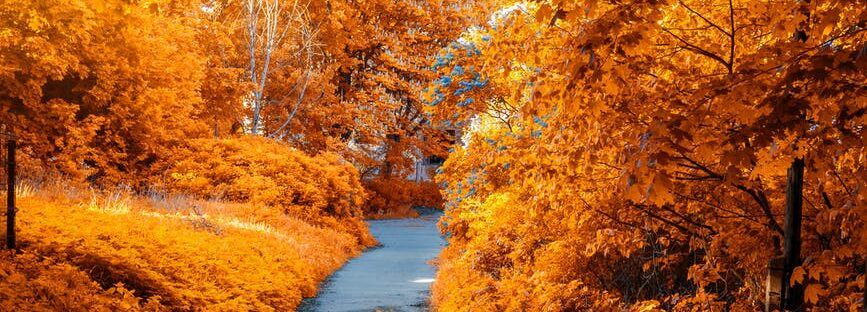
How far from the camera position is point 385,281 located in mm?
14805

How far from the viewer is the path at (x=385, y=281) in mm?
12094

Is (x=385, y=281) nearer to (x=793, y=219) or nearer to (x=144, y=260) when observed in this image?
(x=144, y=260)

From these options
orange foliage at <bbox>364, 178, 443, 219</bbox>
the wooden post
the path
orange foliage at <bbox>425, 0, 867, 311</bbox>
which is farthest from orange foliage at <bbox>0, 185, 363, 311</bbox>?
orange foliage at <bbox>364, 178, 443, 219</bbox>

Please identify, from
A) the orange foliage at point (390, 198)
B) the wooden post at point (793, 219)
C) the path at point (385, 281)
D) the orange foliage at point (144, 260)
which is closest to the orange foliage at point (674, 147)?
the wooden post at point (793, 219)

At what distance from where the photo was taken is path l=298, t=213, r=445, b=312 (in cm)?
1209

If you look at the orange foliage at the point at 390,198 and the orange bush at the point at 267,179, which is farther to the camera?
the orange foliage at the point at 390,198

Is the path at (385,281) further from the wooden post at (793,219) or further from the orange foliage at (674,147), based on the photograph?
the wooden post at (793,219)

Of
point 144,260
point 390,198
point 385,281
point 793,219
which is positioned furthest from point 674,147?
point 390,198

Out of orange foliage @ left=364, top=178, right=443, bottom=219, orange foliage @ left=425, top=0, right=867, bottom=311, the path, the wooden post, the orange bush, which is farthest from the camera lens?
orange foliage @ left=364, top=178, right=443, bottom=219

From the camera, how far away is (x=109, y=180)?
58.0ft

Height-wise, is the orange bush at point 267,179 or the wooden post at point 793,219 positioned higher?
the orange bush at point 267,179

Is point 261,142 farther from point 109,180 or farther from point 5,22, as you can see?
point 5,22

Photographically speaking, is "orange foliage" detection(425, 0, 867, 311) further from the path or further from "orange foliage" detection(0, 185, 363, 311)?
"orange foliage" detection(0, 185, 363, 311)

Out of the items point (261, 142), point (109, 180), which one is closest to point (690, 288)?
point (109, 180)
